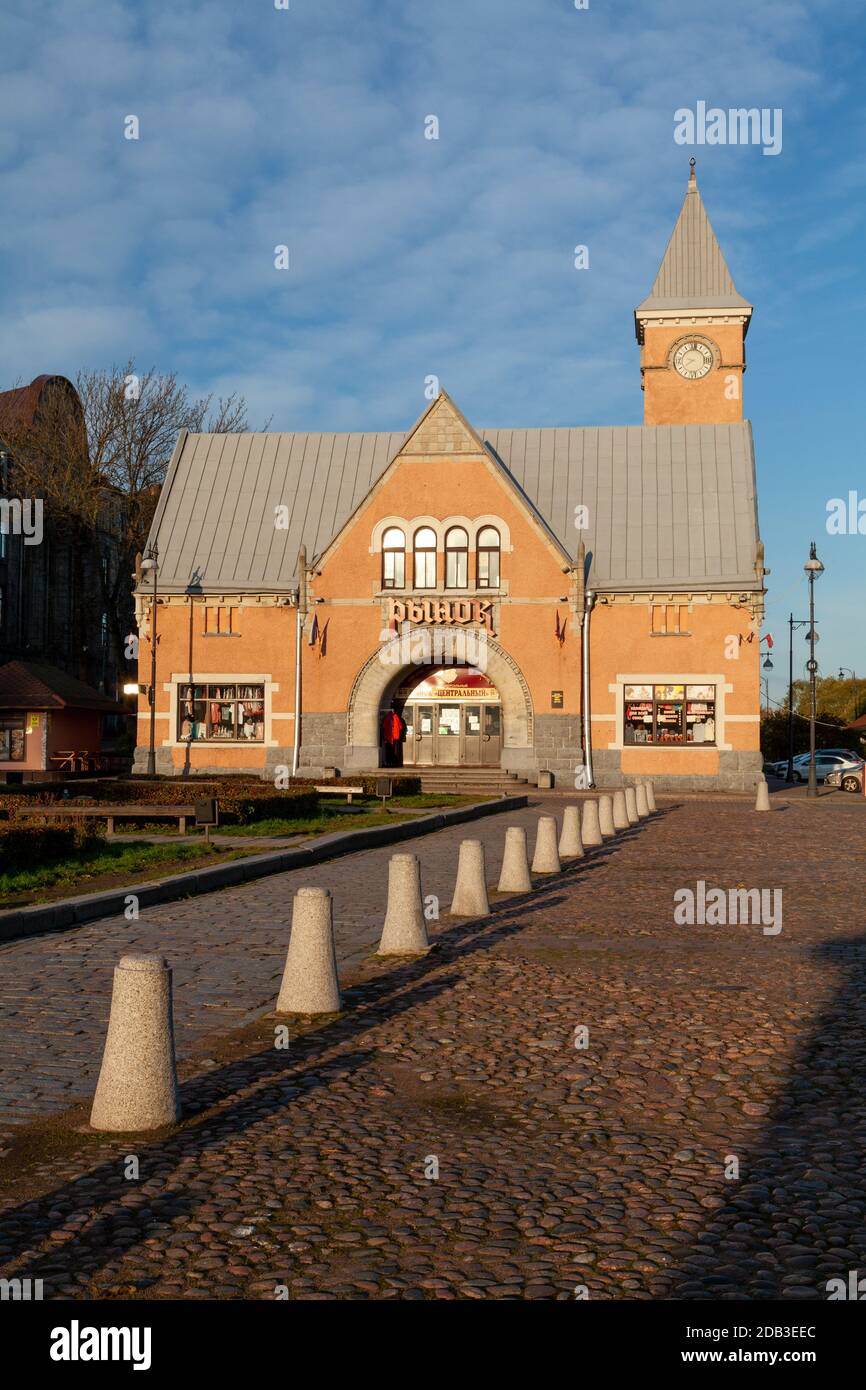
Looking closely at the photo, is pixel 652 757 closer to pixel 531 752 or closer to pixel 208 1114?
pixel 531 752

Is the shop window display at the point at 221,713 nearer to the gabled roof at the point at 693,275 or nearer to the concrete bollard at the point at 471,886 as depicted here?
the gabled roof at the point at 693,275

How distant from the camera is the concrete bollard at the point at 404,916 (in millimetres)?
10453

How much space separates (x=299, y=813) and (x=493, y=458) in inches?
758

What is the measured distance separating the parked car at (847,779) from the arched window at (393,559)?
16.7m

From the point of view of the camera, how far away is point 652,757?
40062 millimetres

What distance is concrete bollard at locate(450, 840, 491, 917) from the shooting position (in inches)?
495

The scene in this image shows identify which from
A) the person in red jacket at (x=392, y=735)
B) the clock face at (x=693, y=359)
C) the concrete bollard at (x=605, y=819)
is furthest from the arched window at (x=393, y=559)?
the clock face at (x=693, y=359)

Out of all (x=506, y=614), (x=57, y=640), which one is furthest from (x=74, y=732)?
(x=57, y=640)

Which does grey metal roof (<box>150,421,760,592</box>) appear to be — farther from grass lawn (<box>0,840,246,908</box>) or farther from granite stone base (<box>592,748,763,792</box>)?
grass lawn (<box>0,840,246,908</box>)

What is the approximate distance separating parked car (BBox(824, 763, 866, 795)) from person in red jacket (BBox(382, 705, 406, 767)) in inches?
609

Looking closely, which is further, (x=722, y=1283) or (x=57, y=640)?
(x=57, y=640)

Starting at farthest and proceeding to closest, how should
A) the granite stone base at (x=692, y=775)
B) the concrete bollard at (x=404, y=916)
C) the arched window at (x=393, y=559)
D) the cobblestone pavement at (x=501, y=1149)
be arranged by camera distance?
the arched window at (x=393, y=559) → the granite stone base at (x=692, y=775) → the concrete bollard at (x=404, y=916) → the cobblestone pavement at (x=501, y=1149)

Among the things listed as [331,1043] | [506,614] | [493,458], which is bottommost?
[331,1043]

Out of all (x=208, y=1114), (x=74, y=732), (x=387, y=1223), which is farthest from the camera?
(x=74, y=732)
